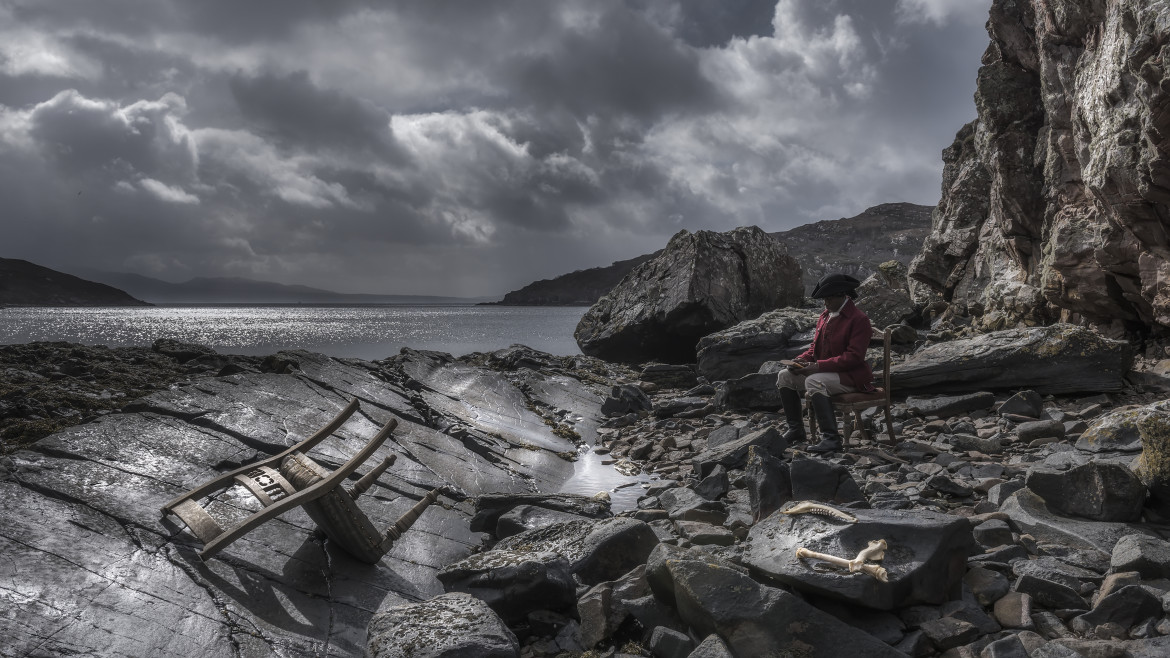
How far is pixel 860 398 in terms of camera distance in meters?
9.07

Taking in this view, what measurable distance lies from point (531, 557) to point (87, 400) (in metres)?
6.34

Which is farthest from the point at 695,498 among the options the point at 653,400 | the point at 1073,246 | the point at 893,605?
the point at 1073,246

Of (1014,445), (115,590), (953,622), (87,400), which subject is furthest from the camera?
(1014,445)

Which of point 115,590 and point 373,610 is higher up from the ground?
point 115,590

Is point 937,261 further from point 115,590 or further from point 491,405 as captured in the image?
point 115,590

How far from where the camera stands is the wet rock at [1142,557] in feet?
13.9

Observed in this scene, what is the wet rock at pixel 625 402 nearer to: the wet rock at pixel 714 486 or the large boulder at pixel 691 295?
the wet rock at pixel 714 486

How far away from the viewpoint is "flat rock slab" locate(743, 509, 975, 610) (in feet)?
13.6

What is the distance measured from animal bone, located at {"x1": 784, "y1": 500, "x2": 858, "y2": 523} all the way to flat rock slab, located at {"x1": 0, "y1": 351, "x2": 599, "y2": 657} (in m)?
3.74

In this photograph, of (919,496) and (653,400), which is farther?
(653,400)

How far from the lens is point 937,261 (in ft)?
96.8

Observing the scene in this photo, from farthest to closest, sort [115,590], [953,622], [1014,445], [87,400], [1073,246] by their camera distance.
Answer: [1073,246]
[1014,445]
[87,400]
[115,590]
[953,622]

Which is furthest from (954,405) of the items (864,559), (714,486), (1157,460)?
(864,559)

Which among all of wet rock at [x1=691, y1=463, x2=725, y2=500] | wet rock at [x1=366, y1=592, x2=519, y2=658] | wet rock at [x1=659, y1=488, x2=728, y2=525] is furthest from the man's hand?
wet rock at [x1=366, y1=592, x2=519, y2=658]
